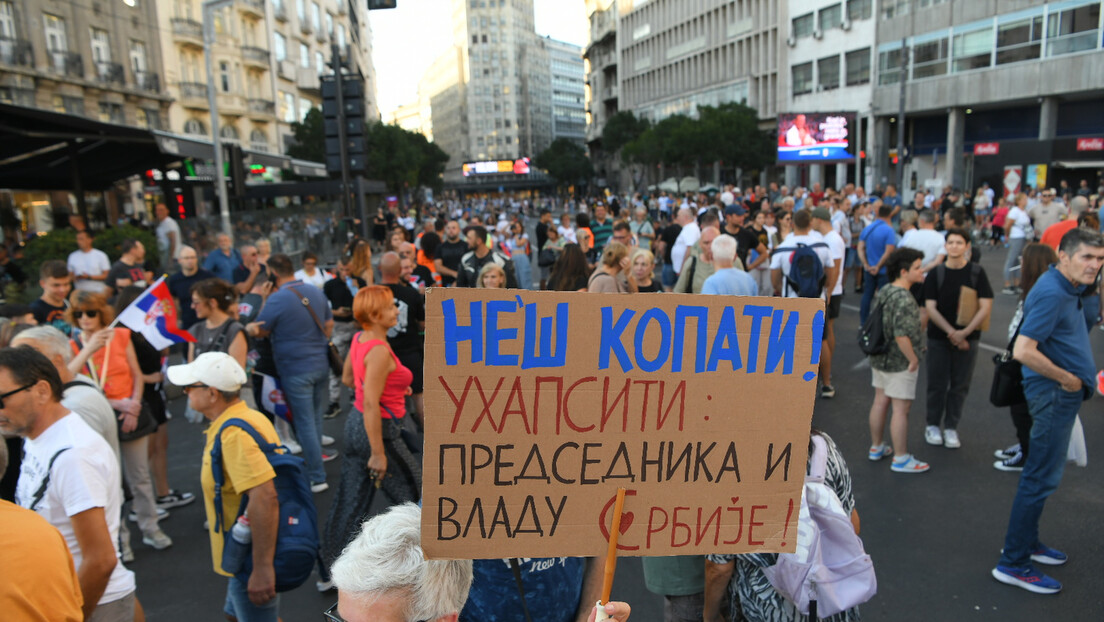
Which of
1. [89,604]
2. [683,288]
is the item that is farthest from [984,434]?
[89,604]

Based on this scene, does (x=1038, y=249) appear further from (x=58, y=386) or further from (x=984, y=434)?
(x=58, y=386)

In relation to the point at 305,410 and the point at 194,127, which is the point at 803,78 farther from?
the point at 305,410

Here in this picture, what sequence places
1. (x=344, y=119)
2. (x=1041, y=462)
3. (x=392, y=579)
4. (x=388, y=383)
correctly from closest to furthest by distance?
(x=392, y=579) → (x=1041, y=462) → (x=388, y=383) → (x=344, y=119)

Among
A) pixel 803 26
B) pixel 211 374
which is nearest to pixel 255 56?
pixel 803 26

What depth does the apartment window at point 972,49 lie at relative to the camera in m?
36.4

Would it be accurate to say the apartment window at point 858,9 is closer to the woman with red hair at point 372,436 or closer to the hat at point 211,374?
the woman with red hair at point 372,436

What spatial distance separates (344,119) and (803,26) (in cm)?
4897

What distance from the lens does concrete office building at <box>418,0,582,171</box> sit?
484 feet

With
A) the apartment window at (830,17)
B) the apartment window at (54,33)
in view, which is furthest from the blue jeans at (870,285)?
the apartment window at (830,17)

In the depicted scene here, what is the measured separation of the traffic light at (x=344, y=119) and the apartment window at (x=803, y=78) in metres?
47.1

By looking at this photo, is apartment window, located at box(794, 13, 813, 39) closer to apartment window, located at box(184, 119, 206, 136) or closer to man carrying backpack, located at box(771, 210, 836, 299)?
apartment window, located at box(184, 119, 206, 136)

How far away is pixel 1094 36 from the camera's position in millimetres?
31406

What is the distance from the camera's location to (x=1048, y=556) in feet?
13.8

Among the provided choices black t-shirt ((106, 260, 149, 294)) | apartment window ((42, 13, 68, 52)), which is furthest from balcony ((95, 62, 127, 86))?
black t-shirt ((106, 260, 149, 294))
